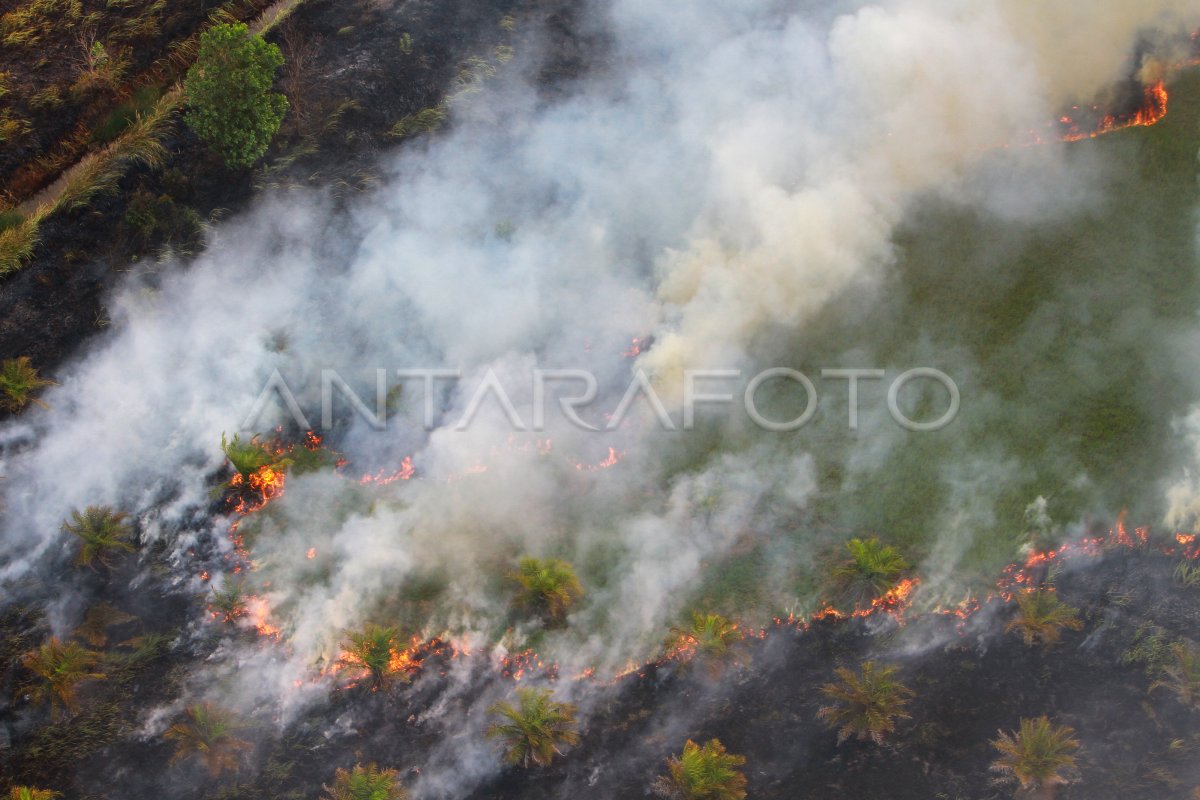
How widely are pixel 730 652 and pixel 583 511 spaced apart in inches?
134

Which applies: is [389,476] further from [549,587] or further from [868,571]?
[868,571]

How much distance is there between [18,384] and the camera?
1762 centimetres

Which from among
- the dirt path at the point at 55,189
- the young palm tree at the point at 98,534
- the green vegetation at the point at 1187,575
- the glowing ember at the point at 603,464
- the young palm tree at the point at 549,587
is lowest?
the green vegetation at the point at 1187,575

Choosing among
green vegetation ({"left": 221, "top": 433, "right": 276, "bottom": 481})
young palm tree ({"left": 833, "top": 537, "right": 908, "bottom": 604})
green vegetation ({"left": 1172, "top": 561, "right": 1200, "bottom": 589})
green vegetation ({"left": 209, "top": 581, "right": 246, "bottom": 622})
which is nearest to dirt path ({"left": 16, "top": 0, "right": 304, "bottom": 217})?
green vegetation ({"left": 221, "top": 433, "right": 276, "bottom": 481})

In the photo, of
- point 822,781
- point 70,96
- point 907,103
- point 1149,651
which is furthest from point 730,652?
point 70,96

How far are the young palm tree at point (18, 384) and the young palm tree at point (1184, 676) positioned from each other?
19.4 meters

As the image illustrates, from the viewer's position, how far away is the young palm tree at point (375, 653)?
15.1 m

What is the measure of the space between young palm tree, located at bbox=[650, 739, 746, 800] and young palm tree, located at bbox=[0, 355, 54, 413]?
42.0 feet

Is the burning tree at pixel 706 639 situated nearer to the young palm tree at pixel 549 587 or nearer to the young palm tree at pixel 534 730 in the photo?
the young palm tree at pixel 549 587

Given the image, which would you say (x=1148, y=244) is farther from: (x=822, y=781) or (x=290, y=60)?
(x=290, y=60)

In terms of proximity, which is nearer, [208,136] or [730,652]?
[730,652]

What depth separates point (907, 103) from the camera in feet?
63.7

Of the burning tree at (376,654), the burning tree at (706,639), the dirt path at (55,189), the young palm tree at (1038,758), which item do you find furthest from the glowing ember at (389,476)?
the young palm tree at (1038,758)

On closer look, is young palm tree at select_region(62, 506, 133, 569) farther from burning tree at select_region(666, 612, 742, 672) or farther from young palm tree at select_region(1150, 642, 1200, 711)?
young palm tree at select_region(1150, 642, 1200, 711)
